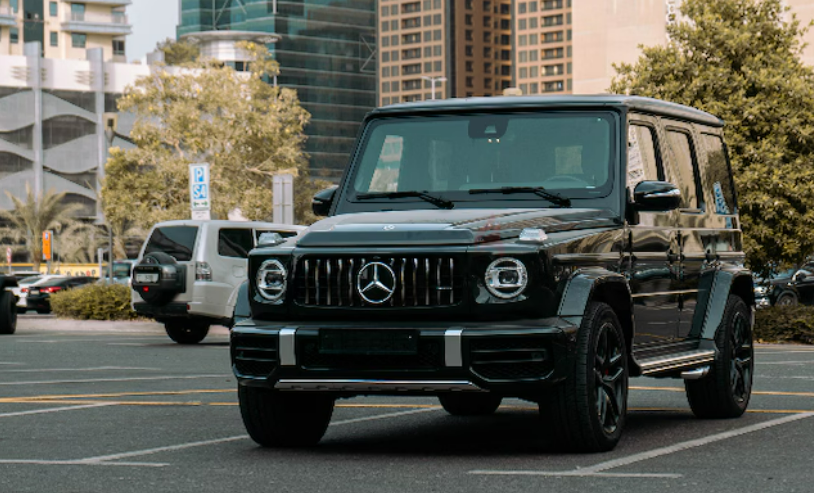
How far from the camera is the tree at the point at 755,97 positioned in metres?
26.5

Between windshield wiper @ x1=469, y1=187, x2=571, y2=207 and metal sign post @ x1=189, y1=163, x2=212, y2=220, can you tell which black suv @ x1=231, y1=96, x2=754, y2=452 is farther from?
metal sign post @ x1=189, y1=163, x2=212, y2=220

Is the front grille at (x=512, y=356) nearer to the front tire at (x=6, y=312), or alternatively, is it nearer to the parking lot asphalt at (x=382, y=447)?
the parking lot asphalt at (x=382, y=447)

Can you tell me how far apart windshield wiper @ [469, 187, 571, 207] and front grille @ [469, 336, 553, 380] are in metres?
1.37

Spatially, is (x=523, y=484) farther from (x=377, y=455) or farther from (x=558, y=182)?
(x=558, y=182)

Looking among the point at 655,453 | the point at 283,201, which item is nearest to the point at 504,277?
the point at 655,453

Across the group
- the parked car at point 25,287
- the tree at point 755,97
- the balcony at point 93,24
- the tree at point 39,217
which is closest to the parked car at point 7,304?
the tree at point 755,97

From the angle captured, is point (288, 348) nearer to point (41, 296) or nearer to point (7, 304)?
point (7, 304)

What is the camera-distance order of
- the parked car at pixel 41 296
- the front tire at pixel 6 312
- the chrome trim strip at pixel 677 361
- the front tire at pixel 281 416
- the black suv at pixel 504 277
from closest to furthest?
the black suv at pixel 504 277, the front tire at pixel 281 416, the chrome trim strip at pixel 677 361, the front tire at pixel 6 312, the parked car at pixel 41 296

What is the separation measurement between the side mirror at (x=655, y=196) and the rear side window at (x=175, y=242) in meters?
15.0

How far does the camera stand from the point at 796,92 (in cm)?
2688

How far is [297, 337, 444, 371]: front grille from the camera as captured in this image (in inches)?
306

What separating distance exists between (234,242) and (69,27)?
119m

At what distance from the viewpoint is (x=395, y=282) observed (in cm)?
786

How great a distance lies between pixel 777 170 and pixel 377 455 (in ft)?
63.6
